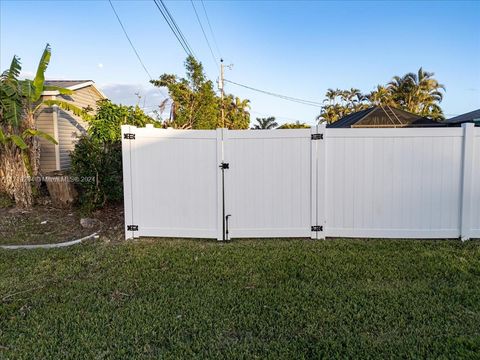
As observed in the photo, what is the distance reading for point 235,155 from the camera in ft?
17.9

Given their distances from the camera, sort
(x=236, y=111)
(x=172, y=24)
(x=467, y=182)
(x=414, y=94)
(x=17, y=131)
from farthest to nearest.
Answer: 1. (x=236, y=111)
2. (x=414, y=94)
3. (x=172, y=24)
4. (x=17, y=131)
5. (x=467, y=182)

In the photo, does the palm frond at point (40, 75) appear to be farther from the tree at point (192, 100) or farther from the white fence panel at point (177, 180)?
the tree at point (192, 100)

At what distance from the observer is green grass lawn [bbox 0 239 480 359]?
8.43ft

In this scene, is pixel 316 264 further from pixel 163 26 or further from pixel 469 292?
pixel 163 26

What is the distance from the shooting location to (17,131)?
756cm

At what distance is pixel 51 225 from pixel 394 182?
613cm

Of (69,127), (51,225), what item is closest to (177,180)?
(51,225)

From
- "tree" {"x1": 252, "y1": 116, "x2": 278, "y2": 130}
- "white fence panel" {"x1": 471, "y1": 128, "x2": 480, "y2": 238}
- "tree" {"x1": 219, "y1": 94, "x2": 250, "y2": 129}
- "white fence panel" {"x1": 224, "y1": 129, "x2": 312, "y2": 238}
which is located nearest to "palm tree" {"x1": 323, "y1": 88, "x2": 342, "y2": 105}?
"tree" {"x1": 252, "y1": 116, "x2": 278, "y2": 130}

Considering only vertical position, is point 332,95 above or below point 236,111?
above

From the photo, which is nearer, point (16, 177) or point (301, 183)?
point (301, 183)

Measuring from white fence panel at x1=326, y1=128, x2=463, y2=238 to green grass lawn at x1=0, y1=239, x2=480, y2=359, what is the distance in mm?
380

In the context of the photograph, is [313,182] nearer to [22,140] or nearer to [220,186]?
[220,186]

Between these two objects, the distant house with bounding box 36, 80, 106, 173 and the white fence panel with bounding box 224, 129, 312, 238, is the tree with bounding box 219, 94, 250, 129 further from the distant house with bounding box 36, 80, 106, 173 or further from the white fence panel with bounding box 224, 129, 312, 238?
the white fence panel with bounding box 224, 129, 312, 238

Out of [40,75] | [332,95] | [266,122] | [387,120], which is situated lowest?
[387,120]
